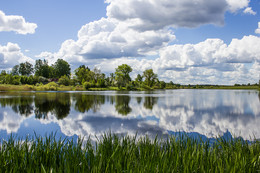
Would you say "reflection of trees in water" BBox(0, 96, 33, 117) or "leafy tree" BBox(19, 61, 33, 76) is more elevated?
"leafy tree" BBox(19, 61, 33, 76)

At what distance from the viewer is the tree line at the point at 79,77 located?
283ft

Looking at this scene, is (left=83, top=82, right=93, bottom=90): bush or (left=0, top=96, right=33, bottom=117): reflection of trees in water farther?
(left=83, top=82, right=93, bottom=90): bush

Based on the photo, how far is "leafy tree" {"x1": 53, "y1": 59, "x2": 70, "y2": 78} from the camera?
121 m

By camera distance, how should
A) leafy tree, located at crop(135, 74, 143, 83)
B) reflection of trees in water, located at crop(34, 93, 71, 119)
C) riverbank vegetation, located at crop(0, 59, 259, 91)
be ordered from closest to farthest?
reflection of trees in water, located at crop(34, 93, 71, 119) < riverbank vegetation, located at crop(0, 59, 259, 91) < leafy tree, located at crop(135, 74, 143, 83)

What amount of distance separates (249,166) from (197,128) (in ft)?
24.3

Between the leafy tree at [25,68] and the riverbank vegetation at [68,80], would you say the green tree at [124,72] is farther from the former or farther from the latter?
the leafy tree at [25,68]

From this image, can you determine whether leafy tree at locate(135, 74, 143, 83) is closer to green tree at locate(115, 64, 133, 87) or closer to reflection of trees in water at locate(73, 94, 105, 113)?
green tree at locate(115, 64, 133, 87)

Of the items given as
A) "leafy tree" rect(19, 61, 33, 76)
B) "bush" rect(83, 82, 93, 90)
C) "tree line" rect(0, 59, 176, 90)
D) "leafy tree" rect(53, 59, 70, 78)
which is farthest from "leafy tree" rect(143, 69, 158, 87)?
"leafy tree" rect(19, 61, 33, 76)

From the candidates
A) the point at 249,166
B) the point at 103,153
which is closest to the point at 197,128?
the point at 249,166

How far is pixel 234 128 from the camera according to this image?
37.2 feet

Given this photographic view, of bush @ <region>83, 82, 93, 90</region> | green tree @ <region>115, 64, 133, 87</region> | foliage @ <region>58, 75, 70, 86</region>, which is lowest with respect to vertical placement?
bush @ <region>83, 82, 93, 90</region>

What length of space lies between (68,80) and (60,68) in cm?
3371

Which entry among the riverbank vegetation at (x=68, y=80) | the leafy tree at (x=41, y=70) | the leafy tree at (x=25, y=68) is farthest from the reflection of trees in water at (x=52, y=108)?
the leafy tree at (x=25, y=68)

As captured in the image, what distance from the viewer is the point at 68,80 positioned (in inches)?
3671
